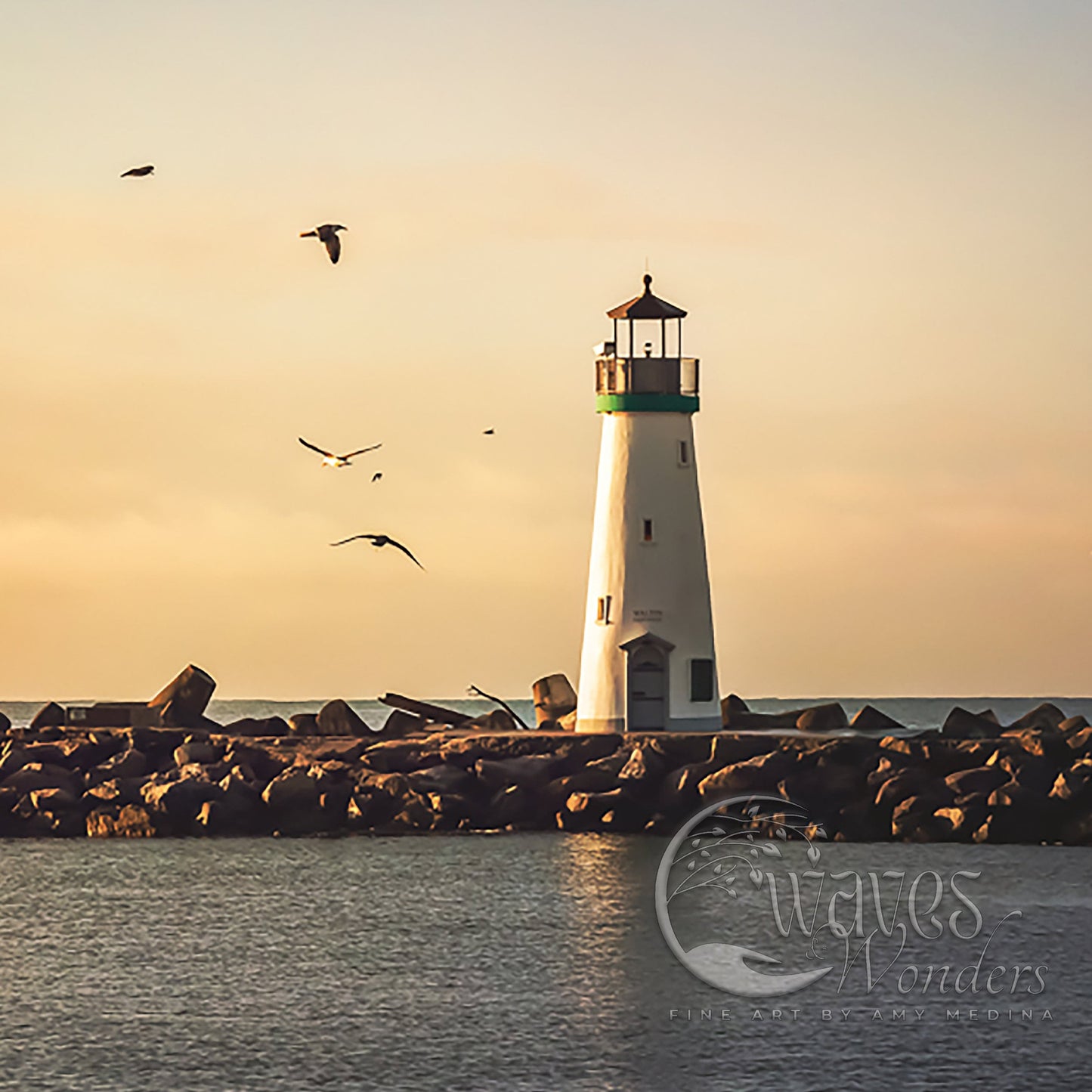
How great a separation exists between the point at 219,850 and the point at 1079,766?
12.8 metres

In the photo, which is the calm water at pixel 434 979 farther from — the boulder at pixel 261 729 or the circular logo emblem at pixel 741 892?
the boulder at pixel 261 729

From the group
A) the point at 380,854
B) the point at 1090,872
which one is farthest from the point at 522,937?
the point at 1090,872

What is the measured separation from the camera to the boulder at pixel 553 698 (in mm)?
45531

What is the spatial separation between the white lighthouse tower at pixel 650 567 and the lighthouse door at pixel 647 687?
0.04 feet

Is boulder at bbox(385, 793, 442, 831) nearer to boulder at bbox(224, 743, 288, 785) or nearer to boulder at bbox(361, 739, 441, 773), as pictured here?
boulder at bbox(361, 739, 441, 773)

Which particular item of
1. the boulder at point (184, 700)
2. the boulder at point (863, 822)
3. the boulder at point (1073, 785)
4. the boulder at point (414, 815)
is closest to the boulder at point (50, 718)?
the boulder at point (184, 700)

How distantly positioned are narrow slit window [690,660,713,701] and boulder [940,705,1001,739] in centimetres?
461

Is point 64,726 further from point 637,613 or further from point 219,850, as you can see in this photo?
point 637,613

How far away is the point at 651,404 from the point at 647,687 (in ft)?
14.1

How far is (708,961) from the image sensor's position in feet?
100

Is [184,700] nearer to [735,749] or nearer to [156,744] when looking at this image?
[156,744]

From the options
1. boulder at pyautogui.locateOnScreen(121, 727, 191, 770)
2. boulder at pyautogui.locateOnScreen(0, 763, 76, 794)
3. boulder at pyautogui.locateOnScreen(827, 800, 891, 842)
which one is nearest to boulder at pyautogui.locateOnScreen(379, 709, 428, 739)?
boulder at pyautogui.locateOnScreen(121, 727, 191, 770)

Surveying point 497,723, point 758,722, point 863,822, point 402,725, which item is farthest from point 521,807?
point 758,722

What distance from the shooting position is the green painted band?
39.6 meters
